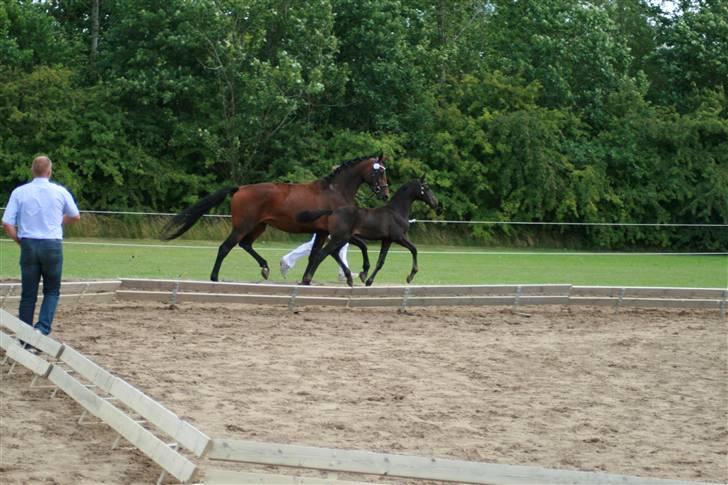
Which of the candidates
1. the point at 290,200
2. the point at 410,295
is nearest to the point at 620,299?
the point at 410,295

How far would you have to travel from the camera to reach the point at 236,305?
47.7ft

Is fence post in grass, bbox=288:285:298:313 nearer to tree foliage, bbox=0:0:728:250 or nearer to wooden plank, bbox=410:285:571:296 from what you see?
wooden plank, bbox=410:285:571:296

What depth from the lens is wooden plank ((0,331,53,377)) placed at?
27.0 ft

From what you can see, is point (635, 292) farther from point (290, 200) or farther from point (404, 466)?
point (404, 466)

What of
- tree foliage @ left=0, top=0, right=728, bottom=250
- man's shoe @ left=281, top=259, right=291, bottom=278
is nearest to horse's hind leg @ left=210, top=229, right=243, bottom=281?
man's shoe @ left=281, top=259, right=291, bottom=278

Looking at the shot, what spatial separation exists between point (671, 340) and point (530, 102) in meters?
25.5

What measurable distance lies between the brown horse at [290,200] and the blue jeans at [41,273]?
6.23 metres

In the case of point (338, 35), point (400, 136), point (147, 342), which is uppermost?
point (338, 35)

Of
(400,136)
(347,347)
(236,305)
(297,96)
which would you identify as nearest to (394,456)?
(347,347)

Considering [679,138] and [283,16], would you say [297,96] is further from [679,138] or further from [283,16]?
[679,138]

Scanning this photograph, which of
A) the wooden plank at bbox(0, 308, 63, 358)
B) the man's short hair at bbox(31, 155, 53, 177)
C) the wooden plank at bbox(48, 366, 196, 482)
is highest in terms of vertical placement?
the man's short hair at bbox(31, 155, 53, 177)

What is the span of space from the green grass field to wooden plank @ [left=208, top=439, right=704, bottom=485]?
11924mm

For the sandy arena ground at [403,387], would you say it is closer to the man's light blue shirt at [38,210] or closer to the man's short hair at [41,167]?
the man's light blue shirt at [38,210]

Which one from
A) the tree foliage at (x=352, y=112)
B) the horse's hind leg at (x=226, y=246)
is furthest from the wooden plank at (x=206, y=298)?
the tree foliage at (x=352, y=112)
